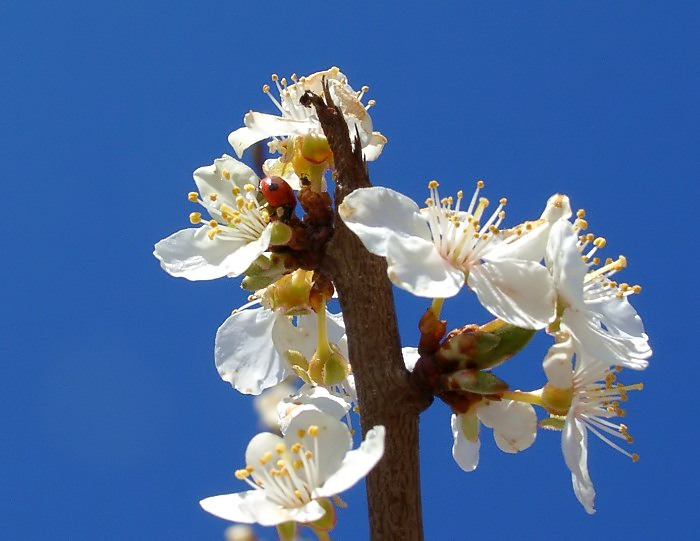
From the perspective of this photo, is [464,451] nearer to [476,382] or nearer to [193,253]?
[476,382]

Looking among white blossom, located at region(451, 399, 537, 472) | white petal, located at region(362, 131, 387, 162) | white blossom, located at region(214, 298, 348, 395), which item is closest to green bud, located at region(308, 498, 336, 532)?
white blossom, located at region(451, 399, 537, 472)

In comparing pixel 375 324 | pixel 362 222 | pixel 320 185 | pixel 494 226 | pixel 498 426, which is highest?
pixel 320 185

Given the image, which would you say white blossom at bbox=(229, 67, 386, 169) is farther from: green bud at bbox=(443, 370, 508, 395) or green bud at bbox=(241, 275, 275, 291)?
green bud at bbox=(443, 370, 508, 395)

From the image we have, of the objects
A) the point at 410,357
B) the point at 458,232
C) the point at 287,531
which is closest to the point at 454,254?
the point at 458,232

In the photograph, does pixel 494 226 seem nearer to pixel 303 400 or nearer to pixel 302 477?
pixel 303 400

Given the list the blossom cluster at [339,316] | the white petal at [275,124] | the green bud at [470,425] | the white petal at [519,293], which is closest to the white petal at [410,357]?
the blossom cluster at [339,316]

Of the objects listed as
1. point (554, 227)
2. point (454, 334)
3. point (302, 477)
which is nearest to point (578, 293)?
point (554, 227)
